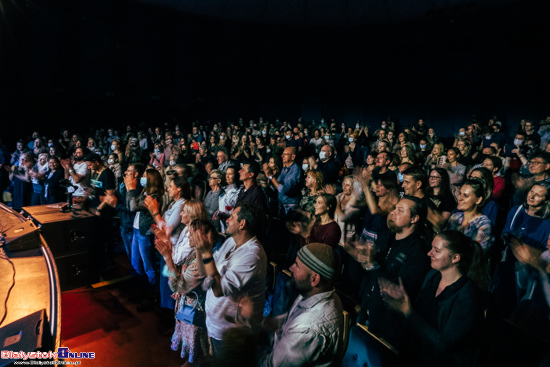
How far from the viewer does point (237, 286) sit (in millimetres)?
2123

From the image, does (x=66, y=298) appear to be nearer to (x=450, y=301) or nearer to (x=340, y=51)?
(x=450, y=301)

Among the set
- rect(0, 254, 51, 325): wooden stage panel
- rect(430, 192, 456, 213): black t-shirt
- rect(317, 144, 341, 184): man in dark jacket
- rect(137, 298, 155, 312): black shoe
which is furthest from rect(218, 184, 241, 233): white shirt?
rect(430, 192, 456, 213): black t-shirt

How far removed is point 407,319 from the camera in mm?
1979

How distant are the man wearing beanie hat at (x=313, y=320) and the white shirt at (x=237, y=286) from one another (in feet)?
1.49

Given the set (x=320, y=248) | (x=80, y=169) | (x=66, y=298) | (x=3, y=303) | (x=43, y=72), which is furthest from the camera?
(x=43, y=72)

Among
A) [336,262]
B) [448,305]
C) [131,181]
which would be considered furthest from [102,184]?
[448,305]

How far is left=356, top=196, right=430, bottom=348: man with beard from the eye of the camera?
7.18 ft

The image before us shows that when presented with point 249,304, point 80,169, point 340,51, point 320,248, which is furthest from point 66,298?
point 340,51

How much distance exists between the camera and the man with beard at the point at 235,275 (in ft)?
7.09

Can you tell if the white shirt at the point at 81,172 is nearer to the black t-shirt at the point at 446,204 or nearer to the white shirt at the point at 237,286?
the white shirt at the point at 237,286

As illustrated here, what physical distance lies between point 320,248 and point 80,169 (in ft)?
14.2

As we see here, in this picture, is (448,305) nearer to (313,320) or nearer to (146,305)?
(313,320)

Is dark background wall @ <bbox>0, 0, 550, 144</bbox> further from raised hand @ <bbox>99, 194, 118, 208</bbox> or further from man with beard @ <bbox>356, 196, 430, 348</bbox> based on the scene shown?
raised hand @ <bbox>99, 194, 118, 208</bbox>

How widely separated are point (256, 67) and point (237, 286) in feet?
50.8
